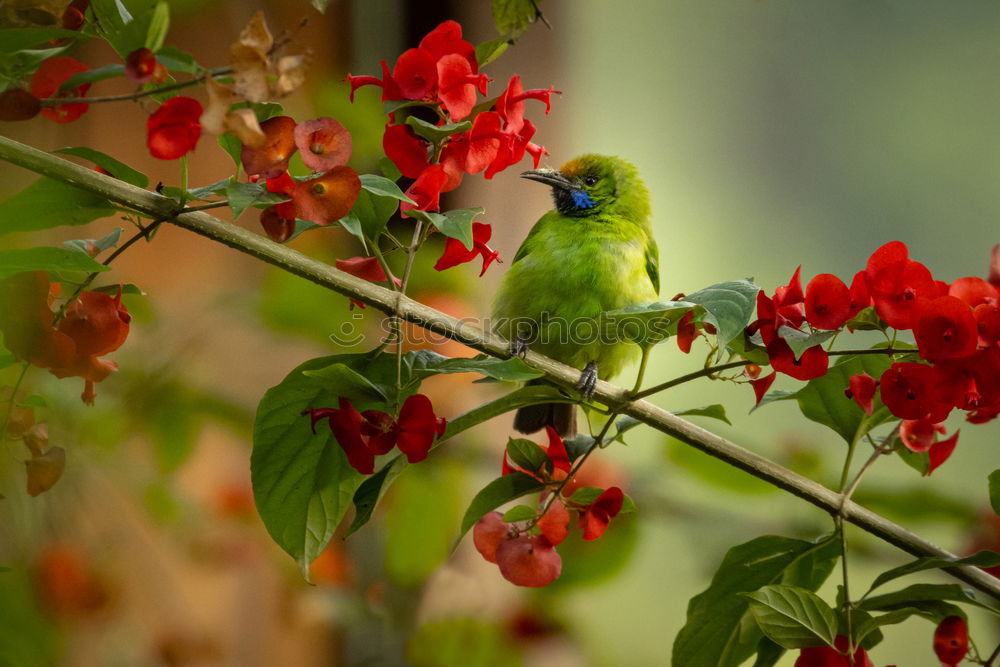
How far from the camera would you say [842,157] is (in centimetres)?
325

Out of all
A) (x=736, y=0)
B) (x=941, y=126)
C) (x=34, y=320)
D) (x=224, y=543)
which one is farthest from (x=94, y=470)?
(x=941, y=126)

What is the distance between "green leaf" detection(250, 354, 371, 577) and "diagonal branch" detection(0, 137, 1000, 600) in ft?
0.28

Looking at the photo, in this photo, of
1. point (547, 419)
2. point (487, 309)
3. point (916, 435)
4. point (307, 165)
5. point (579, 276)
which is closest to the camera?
point (307, 165)

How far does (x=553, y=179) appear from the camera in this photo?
1.71 metres

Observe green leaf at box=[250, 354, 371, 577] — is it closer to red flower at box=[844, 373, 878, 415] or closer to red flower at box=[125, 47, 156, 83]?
red flower at box=[125, 47, 156, 83]

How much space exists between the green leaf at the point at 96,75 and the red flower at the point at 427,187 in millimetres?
258

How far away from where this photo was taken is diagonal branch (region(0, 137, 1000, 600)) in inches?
26.1

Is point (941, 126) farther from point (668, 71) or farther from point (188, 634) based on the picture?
point (188, 634)

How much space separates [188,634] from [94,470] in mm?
437

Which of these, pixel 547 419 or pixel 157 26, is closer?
pixel 157 26

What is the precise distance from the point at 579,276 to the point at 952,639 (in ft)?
2.83

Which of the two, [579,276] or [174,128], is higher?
[579,276]

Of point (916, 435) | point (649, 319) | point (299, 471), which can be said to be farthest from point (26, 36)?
point (916, 435)

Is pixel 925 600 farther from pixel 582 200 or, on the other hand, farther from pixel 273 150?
pixel 582 200
